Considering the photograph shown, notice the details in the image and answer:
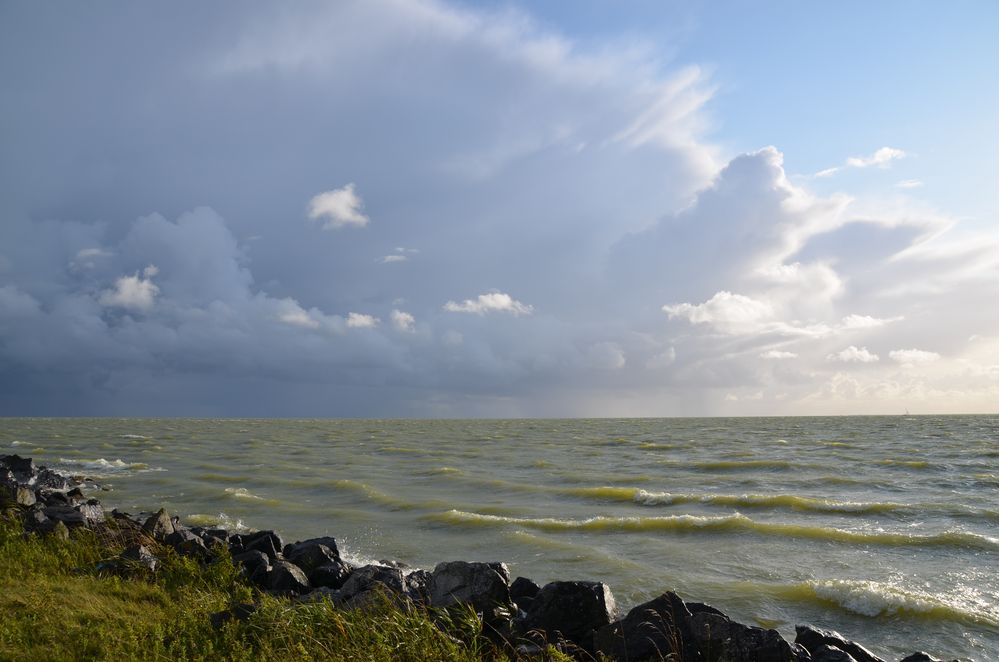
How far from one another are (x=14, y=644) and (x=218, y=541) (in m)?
5.71

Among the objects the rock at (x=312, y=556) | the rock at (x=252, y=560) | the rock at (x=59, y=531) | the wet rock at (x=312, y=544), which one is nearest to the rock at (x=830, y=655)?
the rock at (x=312, y=556)

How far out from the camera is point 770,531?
16.6 metres

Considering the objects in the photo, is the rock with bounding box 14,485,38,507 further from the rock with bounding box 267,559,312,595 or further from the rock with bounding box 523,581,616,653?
the rock with bounding box 523,581,616,653

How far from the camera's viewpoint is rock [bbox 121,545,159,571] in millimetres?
10719

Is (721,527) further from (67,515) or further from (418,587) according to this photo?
(67,515)

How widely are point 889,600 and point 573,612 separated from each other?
631 cm

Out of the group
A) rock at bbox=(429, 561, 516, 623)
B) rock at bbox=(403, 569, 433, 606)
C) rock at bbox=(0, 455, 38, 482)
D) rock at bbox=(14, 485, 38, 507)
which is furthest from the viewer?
rock at bbox=(0, 455, 38, 482)

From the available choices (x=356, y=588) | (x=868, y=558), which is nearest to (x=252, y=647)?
(x=356, y=588)

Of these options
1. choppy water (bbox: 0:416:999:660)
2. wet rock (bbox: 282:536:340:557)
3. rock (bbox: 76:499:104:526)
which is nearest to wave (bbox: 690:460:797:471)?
choppy water (bbox: 0:416:999:660)

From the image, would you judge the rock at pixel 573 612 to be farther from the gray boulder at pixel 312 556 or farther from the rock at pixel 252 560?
the rock at pixel 252 560

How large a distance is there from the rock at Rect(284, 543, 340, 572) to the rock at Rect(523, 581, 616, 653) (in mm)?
4739

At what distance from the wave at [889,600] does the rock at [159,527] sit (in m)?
11.9

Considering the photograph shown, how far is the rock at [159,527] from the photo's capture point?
12.9 metres

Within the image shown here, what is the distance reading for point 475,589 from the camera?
8.92 meters
